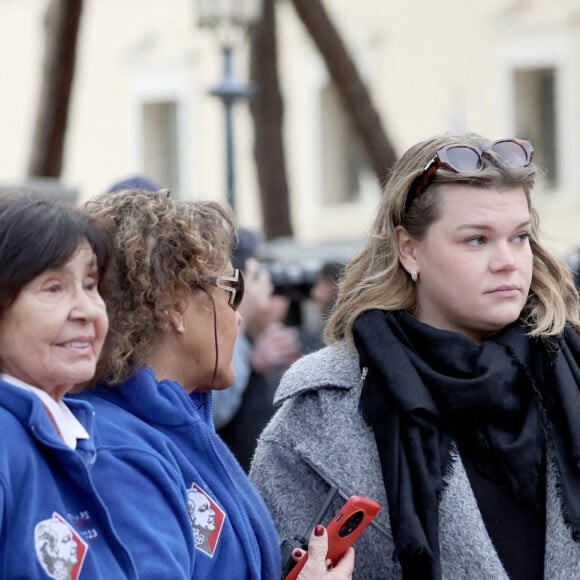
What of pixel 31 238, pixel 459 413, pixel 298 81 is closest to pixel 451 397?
pixel 459 413

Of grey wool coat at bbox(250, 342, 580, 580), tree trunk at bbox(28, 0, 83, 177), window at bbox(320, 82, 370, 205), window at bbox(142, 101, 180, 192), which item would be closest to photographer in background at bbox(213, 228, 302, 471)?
grey wool coat at bbox(250, 342, 580, 580)

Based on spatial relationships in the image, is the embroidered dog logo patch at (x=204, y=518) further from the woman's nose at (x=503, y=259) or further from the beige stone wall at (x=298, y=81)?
the beige stone wall at (x=298, y=81)

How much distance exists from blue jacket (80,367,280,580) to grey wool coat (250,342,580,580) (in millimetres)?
319

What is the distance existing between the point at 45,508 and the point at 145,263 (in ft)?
2.01

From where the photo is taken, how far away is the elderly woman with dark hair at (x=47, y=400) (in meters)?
2.03

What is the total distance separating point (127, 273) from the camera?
251 centimetres

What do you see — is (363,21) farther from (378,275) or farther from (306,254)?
(378,275)

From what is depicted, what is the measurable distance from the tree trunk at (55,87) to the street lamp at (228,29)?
3.59 feet

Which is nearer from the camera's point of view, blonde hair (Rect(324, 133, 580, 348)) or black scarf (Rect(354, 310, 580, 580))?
black scarf (Rect(354, 310, 580, 580))

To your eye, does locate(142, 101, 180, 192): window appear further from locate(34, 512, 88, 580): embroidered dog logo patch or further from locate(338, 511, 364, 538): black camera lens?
locate(34, 512, 88, 580): embroidered dog logo patch

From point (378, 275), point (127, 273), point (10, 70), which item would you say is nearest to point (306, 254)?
point (378, 275)

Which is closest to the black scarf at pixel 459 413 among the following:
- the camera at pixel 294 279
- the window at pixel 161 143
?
the camera at pixel 294 279

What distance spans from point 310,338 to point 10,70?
578 inches

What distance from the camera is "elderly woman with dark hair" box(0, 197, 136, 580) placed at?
2.03 meters
